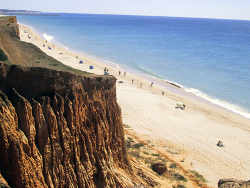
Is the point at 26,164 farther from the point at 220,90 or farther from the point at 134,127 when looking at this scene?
the point at 220,90

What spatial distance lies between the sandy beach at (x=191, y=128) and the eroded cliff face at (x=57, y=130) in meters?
13.0

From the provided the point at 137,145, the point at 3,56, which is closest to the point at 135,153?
the point at 137,145

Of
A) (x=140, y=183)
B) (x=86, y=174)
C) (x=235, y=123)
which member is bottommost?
(x=235, y=123)

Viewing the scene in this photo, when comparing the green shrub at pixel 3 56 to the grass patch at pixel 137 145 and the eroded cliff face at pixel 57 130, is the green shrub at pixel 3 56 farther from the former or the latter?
the grass patch at pixel 137 145

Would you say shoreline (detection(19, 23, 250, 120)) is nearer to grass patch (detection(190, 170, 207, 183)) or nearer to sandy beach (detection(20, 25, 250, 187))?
sandy beach (detection(20, 25, 250, 187))

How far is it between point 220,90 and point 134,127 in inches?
1332

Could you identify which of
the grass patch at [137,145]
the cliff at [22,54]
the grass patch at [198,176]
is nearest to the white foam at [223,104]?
the grass patch at [198,176]

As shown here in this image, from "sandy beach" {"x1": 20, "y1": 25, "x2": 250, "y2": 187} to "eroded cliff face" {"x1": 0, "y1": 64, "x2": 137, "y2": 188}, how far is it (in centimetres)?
1301

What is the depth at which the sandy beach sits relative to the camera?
26.6 meters

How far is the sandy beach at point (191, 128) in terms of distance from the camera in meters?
26.6

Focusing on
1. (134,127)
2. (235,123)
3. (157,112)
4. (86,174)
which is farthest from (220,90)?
(86,174)

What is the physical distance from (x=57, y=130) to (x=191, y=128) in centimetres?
2801

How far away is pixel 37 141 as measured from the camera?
36.9ft

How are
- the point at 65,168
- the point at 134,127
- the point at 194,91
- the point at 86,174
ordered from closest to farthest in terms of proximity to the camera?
the point at 65,168 → the point at 86,174 → the point at 134,127 → the point at 194,91
